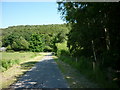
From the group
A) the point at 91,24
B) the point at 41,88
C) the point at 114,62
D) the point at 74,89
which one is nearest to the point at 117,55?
the point at 114,62

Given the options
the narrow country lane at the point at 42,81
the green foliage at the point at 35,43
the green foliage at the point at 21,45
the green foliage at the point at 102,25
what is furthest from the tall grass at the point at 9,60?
the green foliage at the point at 21,45

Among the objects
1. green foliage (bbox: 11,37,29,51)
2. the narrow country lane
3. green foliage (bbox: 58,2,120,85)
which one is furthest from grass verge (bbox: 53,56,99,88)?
green foliage (bbox: 11,37,29,51)

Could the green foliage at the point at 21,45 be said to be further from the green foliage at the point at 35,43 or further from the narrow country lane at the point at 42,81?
the narrow country lane at the point at 42,81

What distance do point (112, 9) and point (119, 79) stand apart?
3.21 metres

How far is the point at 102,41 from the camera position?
1016 cm

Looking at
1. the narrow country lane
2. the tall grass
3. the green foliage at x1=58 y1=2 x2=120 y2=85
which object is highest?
the green foliage at x1=58 y1=2 x2=120 y2=85

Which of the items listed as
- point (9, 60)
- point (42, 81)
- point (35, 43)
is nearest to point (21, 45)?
point (35, 43)

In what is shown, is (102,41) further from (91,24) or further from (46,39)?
(46,39)

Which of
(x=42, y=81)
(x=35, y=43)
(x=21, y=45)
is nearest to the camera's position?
(x=42, y=81)

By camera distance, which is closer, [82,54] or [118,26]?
[118,26]

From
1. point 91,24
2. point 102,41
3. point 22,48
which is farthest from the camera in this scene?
point 22,48

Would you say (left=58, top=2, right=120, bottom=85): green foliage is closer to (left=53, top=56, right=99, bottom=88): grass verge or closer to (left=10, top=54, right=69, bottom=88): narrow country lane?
(left=53, top=56, right=99, bottom=88): grass verge

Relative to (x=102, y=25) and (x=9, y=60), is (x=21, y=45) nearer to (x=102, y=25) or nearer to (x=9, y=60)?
(x=9, y=60)

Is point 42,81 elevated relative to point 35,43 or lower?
lower
